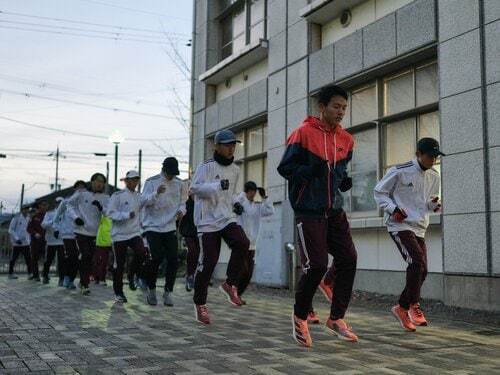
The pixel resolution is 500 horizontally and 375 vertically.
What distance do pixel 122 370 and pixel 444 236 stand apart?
5.85m

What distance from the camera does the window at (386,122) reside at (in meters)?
9.80

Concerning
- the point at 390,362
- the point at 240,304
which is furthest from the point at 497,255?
the point at 390,362

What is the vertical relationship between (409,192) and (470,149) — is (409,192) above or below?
below

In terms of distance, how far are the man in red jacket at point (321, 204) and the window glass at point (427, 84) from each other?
466cm

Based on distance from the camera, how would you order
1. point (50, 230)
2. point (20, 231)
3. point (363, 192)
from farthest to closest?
point (20, 231)
point (50, 230)
point (363, 192)

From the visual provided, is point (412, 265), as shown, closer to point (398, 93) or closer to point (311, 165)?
point (311, 165)

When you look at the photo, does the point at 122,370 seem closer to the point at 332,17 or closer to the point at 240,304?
the point at 240,304

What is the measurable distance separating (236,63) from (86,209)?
6581 millimetres

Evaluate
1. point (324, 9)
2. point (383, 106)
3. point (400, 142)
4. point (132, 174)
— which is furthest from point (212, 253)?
point (324, 9)

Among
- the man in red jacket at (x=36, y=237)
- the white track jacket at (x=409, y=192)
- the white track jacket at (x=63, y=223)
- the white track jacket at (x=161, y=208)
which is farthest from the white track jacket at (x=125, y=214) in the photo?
the man in red jacket at (x=36, y=237)

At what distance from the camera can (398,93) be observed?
10.4 metres

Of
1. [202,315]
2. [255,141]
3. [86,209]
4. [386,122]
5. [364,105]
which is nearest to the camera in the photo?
[202,315]

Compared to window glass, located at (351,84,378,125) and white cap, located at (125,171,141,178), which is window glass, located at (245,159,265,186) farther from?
white cap, located at (125,171,141,178)

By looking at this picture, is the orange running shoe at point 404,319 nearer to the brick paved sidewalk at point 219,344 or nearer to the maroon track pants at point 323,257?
the brick paved sidewalk at point 219,344
